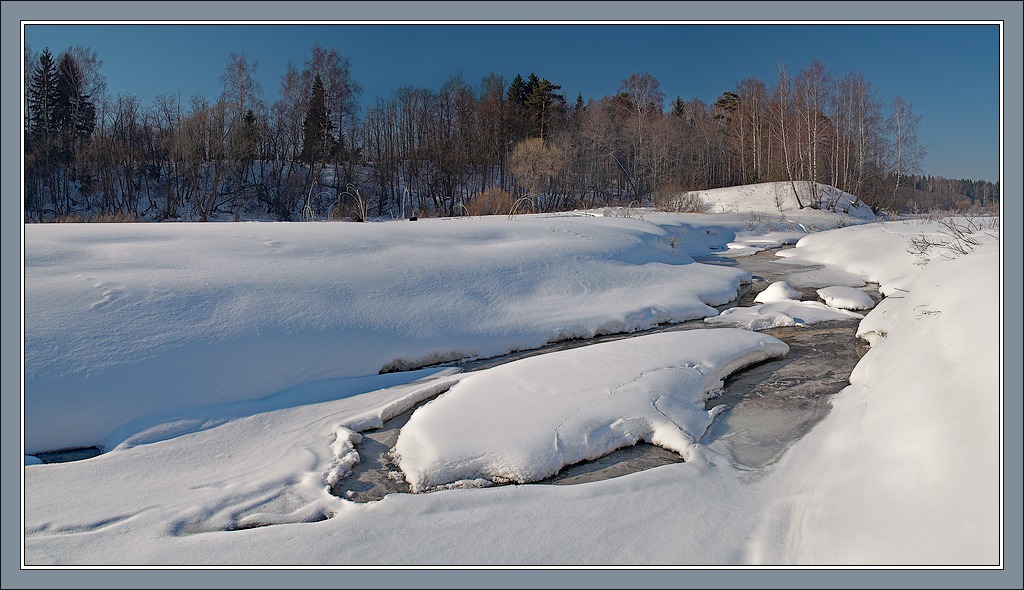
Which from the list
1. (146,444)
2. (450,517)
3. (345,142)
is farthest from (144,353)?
(345,142)

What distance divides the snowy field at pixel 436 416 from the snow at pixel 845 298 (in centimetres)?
17

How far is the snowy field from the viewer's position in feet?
8.34

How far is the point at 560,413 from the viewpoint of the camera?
391cm

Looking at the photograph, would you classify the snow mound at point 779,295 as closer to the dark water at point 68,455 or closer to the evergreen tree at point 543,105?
the dark water at point 68,455

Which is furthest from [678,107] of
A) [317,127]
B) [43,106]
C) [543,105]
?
[43,106]

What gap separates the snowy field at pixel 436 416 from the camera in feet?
8.34

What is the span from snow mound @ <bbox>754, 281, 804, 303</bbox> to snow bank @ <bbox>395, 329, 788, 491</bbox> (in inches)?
119

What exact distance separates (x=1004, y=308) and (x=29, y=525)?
438cm

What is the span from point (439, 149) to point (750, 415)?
29420 mm

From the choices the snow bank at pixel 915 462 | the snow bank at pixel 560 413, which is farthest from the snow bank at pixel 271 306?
the snow bank at pixel 915 462

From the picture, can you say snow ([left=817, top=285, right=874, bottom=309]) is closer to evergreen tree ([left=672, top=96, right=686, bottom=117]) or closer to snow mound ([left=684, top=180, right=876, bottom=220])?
snow mound ([left=684, top=180, right=876, bottom=220])

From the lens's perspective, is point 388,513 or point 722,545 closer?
point 722,545

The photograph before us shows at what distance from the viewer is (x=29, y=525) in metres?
2.70

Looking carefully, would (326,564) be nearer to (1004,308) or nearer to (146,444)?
(146,444)
